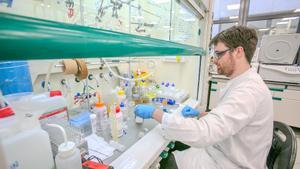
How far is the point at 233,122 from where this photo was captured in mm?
799

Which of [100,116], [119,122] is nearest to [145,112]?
[119,122]

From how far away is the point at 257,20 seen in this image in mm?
3793

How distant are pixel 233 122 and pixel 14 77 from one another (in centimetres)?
115

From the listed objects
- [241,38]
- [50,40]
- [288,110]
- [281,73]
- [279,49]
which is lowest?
[288,110]

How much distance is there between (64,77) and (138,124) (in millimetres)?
649

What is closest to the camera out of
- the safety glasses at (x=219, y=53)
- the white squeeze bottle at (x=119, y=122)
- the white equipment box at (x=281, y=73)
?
the white squeeze bottle at (x=119, y=122)

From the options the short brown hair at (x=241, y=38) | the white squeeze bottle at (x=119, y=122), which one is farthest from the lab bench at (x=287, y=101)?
the white squeeze bottle at (x=119, y=122)

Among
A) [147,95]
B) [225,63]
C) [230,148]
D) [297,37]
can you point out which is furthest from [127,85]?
[297,37]

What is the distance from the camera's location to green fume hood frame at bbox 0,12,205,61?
24 cm

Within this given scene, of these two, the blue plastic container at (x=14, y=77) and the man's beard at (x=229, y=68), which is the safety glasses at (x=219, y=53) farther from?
the blue plastic container at (x=14, y=77)

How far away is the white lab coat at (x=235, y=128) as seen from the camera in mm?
799

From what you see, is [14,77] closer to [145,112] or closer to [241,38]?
[145,112]

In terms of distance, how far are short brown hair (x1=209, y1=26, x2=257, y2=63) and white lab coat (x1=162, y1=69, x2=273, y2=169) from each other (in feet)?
0.49

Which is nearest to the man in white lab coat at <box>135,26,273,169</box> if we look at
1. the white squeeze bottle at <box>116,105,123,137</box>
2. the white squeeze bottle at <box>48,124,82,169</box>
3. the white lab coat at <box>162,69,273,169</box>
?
the white lab coat at <box>162,69,273,169</box>
